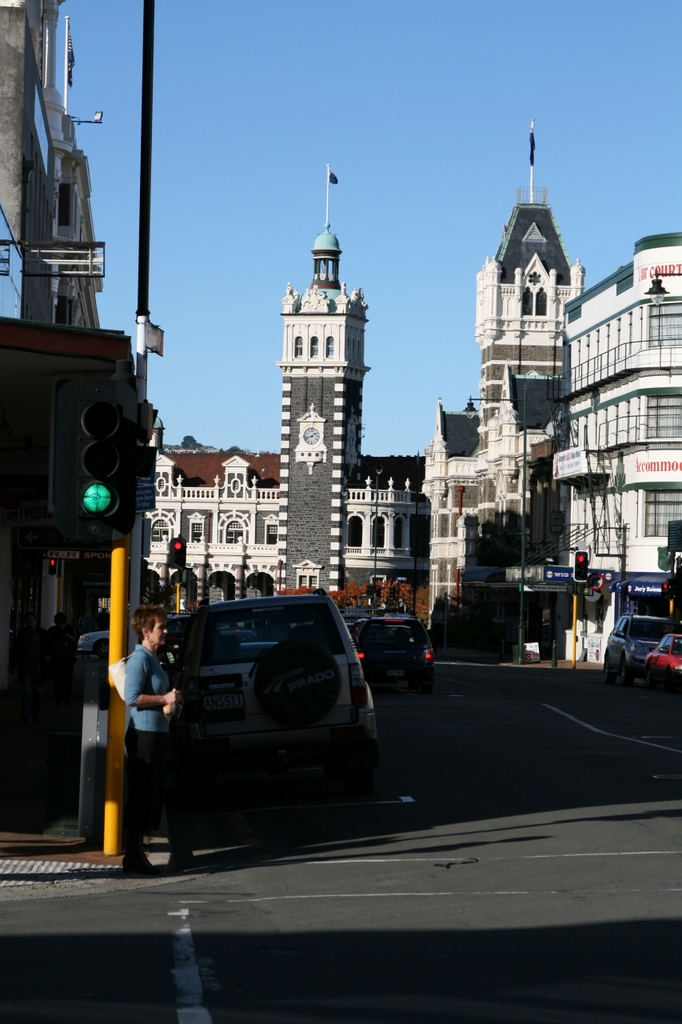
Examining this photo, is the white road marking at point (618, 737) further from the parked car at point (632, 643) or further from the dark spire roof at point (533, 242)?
the dark spire roof at point (533, 242)

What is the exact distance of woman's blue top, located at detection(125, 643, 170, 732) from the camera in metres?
10.8

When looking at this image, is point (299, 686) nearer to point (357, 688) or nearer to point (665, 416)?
point (357, 688)

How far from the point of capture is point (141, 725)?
11.0 metres

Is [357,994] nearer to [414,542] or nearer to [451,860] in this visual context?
[451,860]

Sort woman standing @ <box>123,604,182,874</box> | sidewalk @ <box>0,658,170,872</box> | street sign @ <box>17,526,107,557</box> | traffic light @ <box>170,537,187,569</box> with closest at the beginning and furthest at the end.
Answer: woman standing @ <box>123,604,182,874</box>, sidewalk @ <box>0,658,170,872</box>, street sign @ <box>17,526,107,557</box>, traffic light @ <box>170,537,187,569</box>

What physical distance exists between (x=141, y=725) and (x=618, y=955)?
13.7 ft

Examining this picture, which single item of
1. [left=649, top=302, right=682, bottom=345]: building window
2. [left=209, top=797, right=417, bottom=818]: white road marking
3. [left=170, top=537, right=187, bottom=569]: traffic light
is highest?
[left=649, top=302, right=682, bottom=345]: building window

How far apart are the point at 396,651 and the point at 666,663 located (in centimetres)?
798

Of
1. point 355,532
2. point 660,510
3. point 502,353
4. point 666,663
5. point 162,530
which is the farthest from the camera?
point 162,530

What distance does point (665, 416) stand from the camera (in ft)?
197

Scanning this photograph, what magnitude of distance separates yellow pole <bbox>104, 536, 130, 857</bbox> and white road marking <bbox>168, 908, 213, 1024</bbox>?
2356 mm

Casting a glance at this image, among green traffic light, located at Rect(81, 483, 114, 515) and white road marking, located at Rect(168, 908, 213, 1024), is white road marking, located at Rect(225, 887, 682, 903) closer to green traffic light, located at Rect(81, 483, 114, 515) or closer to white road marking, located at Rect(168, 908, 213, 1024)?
white road marking, located at Rect(168, 908, 213, 1024)

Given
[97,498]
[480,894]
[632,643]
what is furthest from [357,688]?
[632,643]

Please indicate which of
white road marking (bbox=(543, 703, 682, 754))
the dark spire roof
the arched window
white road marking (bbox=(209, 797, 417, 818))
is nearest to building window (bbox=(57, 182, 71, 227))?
white road marking (bbox=(543, 703, 682, 754))
